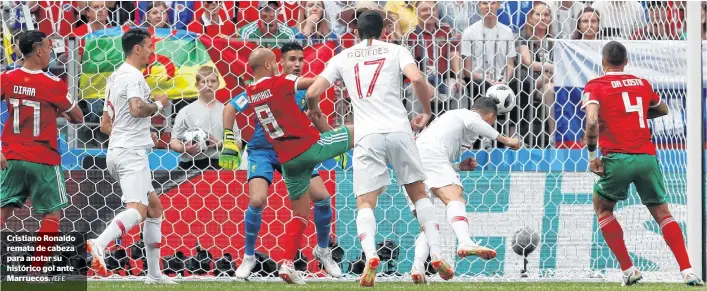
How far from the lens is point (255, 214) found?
9.49 m

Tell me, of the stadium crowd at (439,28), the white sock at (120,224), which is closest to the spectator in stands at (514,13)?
the stadium crowd at (439,28)

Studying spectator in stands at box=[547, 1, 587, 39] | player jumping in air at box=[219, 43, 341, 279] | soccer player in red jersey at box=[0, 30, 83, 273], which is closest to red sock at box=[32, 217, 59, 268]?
soccer player in red jersey at box=[0, 30, 83, 273]

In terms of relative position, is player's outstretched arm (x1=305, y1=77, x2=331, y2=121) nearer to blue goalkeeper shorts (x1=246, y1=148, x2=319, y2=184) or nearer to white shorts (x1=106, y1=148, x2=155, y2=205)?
blue goalkeeper shorts (x1=246, y1=148, x2=319, y2=184)

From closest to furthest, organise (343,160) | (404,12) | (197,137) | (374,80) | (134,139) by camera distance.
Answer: (374,80), (134,139), (343,160), (197,137), (404,12)

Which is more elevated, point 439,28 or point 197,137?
point 439,28

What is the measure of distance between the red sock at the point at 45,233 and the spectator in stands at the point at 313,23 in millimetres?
2966

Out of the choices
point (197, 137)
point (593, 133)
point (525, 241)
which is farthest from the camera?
point (525, 241)

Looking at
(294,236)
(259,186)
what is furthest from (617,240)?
(259,186)

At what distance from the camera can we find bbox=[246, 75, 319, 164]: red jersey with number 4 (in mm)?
9227

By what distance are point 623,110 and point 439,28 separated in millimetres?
2919

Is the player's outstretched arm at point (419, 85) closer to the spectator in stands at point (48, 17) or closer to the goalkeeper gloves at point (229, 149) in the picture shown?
the goalkeeper gloves at point (229, 149)

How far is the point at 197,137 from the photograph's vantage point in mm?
10453

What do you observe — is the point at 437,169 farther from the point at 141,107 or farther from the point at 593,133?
the point at 141,107

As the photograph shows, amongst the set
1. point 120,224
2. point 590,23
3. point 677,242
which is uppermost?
point 590,23
